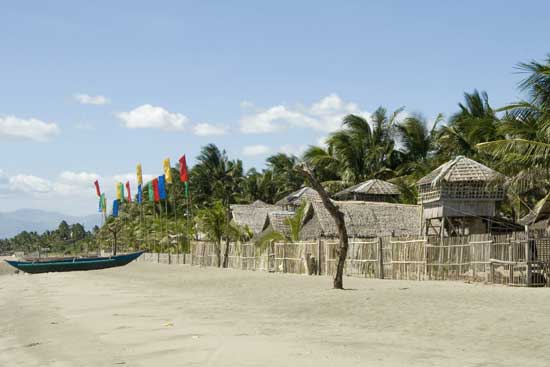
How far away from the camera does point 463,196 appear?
93.7 feet

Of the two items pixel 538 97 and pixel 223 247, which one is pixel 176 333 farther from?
pixel 223 247

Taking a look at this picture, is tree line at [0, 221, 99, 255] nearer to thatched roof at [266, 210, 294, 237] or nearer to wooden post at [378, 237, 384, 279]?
thatched roof at [266, 210, 294, 237]

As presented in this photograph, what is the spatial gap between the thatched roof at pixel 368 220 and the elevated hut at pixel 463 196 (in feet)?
14.0

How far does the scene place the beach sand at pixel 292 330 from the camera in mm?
8219

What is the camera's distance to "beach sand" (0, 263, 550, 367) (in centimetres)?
822

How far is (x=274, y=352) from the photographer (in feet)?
27.7

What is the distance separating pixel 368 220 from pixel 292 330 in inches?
926

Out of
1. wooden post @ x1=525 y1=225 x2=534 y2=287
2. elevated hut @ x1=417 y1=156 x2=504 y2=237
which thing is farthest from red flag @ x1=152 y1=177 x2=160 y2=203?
wooden post @ x1=525 y1=225 x2=534 y2=287

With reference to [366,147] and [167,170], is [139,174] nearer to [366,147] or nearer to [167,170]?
[167,170]

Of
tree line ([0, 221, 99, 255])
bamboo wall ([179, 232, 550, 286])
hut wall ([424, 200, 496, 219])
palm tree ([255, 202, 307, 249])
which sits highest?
hut wall ([424, 200, 496, 219])

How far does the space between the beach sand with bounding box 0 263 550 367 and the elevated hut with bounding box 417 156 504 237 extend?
1108 cm

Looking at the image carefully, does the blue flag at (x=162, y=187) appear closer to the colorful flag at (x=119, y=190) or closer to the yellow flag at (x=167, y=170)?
the yellow flag at (x=167, y=170)

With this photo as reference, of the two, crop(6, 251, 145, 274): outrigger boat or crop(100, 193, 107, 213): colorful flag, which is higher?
crop(100, 193, 107, 213): colorful flag

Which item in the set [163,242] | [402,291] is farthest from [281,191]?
[402,291]
